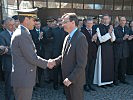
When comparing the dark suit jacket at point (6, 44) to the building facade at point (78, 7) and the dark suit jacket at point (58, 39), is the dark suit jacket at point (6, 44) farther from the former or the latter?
the building facade at point (78, 7)

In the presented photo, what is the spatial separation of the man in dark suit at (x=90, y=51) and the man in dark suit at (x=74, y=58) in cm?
249

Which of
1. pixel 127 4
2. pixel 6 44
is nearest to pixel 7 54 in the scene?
pixel 6 44

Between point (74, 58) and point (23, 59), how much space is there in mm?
761

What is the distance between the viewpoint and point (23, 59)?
383cm

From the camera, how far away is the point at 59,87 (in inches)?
267

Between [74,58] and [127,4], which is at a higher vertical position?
[127,4]

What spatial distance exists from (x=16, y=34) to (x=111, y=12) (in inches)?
286

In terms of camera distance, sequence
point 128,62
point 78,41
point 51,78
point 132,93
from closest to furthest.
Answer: point 78,41, point 132,93, point 51,78, point 128,62

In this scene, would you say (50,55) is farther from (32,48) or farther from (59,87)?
(32,48)

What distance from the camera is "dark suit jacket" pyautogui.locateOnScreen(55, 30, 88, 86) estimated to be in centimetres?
367

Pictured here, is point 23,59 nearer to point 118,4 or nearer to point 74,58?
point 74,58

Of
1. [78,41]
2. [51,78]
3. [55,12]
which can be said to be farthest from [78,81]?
[55,12]

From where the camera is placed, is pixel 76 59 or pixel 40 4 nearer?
pixel 76 59

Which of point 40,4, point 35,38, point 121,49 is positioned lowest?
point 121,49
